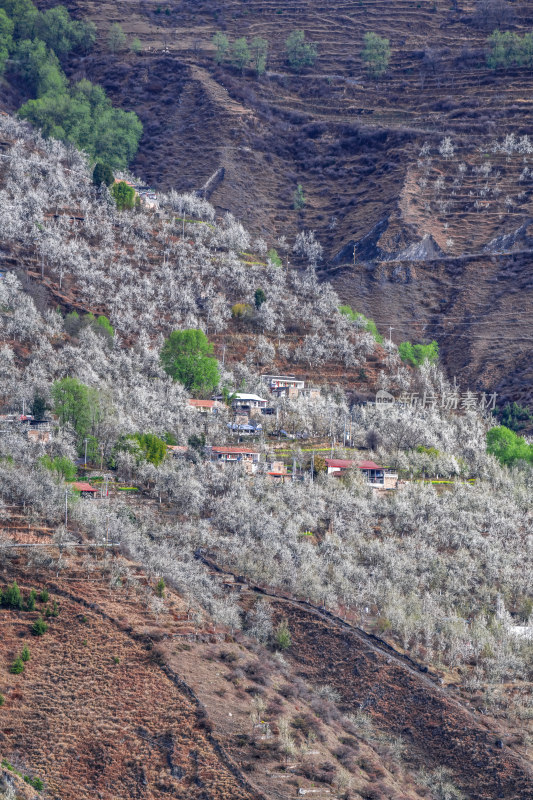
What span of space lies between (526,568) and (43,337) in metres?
25.9

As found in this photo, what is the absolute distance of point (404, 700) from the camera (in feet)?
130

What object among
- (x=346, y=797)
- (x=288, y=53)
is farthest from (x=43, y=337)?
(x=288, y=53)

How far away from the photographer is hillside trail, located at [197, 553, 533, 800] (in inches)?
1442

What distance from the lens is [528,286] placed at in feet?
238

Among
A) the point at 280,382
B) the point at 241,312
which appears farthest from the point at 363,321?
the point at 280,382

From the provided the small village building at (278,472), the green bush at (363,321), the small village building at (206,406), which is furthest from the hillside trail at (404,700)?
the green bush at (363,321)

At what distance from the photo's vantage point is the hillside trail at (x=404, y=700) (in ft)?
120

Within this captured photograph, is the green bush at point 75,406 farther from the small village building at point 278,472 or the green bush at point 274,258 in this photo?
the green bush at point 274,258

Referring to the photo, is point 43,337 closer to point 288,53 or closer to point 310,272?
point 310,272

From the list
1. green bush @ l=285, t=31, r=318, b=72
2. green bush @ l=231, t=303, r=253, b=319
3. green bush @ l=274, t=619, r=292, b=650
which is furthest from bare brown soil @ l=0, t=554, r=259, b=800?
green bush @ l=285, t=31, r=318, b=72

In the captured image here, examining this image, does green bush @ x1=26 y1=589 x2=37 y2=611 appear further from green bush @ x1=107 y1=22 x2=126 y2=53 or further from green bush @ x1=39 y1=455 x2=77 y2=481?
green bush @ x1=107 y1=22 x2=126 y2=53

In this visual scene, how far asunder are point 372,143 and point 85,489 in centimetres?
4635

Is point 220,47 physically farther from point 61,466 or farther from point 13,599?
point 13,599

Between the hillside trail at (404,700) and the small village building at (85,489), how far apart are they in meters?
6.67
